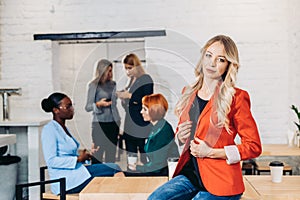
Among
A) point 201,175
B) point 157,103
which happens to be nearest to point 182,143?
point 201,175

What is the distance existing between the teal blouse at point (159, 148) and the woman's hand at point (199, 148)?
44 centimetres

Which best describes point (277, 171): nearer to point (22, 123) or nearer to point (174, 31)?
point (174, 31)

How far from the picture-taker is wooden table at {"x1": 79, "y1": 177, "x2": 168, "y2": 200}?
2172mm

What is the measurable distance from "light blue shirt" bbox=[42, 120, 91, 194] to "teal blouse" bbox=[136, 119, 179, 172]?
0.93 m

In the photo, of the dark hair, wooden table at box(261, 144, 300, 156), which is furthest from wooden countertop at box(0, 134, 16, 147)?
wooden table at box(261, 144, 300, 156)

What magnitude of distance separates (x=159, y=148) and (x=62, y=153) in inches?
45.5

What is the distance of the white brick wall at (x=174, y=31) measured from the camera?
4.79 metres

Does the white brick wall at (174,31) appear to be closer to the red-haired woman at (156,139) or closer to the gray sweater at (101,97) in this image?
the gray sweater at (101,97)

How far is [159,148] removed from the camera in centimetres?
231

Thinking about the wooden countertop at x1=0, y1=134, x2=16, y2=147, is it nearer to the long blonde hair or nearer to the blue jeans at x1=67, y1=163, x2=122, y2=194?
the blue jeans at x1=67, y1=163, x2=122, y2=194

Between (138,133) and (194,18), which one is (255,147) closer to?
(138,133)

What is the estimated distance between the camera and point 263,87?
4836 millimetres

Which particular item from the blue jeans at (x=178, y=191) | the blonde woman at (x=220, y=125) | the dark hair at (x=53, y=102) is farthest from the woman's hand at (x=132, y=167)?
the dark hair at (x=53, y=102)

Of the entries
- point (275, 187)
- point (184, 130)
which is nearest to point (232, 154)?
point (184, 130)
